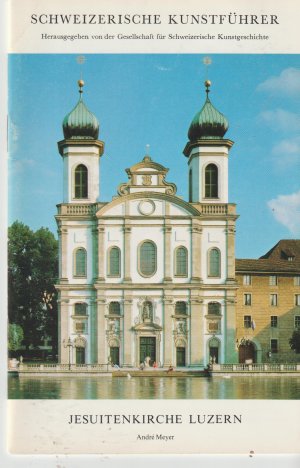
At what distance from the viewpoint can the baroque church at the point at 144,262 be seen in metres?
19.7

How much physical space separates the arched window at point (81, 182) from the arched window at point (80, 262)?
5.29 feet

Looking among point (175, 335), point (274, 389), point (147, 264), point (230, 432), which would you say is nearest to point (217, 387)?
point (274, 389)

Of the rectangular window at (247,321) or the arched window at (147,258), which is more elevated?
the arched window at (147,258)

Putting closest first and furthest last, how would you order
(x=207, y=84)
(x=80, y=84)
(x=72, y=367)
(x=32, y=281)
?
(x=80, y=84), (x=207, y=84), (x=32, y=281), (x=72, y=367)

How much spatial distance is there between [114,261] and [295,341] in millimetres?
5297

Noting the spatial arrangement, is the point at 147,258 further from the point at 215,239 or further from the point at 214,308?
the point at 214,308

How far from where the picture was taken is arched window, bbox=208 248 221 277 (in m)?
20.3

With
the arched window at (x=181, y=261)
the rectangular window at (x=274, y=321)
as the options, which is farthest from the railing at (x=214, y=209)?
the rectangular window at (x=274, y=321)

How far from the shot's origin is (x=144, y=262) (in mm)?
20344

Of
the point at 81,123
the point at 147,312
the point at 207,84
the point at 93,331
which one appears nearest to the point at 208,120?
the point at 207,84

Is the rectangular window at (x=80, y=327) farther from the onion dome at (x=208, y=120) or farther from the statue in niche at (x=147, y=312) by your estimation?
the onion dome at (x=208, y=120)

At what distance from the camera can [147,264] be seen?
2034cm
